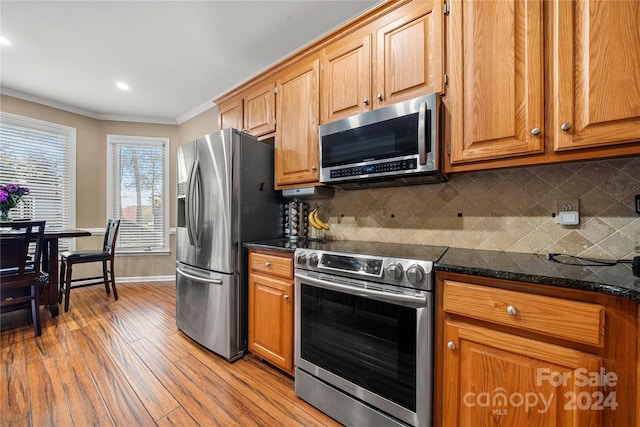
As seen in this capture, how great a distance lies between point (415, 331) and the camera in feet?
3.95

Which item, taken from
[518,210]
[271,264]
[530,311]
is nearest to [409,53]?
[518,210]

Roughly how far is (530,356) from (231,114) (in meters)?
2.99

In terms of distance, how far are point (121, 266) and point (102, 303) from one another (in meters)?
1.08

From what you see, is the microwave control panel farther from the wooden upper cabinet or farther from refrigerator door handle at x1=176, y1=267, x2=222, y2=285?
refrigerator door handle at x1=176, y1=267, x2=222, y2=285

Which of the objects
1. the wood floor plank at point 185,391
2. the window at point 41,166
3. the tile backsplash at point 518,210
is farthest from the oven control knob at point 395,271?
the window at point 41,166

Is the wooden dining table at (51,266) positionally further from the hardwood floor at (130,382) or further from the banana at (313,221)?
the banana at (313,221)

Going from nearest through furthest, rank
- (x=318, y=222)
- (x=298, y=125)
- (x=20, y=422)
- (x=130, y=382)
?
1. (x=20, y=422)
2. (x=130, y=382)
3. (x=298, y=125)
4. (x=318, y=222)

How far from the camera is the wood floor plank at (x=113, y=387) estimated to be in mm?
1455

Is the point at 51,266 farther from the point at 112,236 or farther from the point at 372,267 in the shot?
the point at 372,267

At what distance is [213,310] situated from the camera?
211cm

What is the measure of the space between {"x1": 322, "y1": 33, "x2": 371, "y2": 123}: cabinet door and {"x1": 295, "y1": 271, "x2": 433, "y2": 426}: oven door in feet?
3.87

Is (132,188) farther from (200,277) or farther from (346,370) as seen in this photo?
(346,370)

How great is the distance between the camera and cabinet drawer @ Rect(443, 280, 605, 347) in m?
0.87

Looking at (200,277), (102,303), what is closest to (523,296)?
(200,277)
